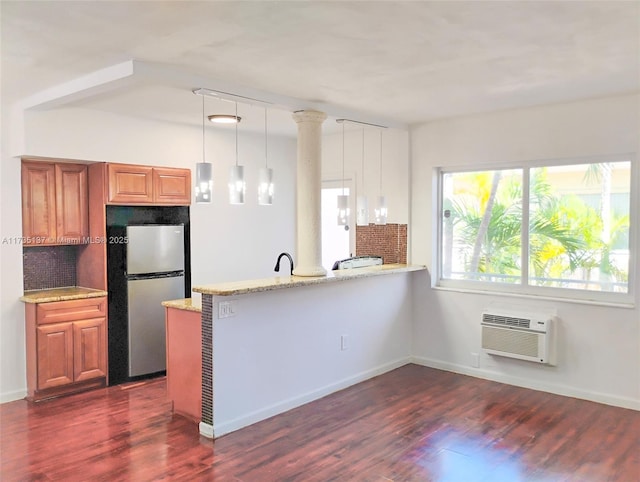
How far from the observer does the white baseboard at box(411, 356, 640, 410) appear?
4.31 meters

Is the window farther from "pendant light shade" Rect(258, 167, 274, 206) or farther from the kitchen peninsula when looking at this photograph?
"pendant light shade" Rect(258, 167, 274, 206)

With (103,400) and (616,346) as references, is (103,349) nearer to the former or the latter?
(103,400)

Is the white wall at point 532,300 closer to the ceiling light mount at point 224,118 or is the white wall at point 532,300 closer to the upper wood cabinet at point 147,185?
the ceiling light mount at point 224,118

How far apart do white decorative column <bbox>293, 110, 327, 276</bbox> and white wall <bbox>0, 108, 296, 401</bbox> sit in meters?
1.60

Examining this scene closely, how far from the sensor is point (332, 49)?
2.99 meters

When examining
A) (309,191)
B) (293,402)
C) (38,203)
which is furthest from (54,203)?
(293,402)

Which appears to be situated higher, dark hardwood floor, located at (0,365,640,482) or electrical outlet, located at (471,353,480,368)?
electrical outlet, located at (471,353,480,368)

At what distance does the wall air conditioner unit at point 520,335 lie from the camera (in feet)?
Result: 15.1

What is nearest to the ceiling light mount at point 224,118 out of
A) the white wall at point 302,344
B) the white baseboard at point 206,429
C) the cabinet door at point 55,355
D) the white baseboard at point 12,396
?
the white wall at point 302,344

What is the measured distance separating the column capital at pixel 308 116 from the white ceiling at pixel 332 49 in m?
0.07

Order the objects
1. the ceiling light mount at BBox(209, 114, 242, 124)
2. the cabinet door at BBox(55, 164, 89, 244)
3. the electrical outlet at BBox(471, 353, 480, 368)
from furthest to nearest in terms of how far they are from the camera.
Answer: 1. the electrical outlet at BBox(471, 353, 480, 368)
2. the ceiling light mount at BBox(209, 114, 242, 124)
3. the cabinet door at BBox(55, 164, 89, 244)

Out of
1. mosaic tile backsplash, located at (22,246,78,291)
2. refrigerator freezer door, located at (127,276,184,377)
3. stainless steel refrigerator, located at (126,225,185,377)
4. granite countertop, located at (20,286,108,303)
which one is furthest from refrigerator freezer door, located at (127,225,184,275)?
mosaic tile backsplash, located at (22,246,78,291)

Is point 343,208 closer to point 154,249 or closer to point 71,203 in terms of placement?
point 154,249

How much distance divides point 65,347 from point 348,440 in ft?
8.64
